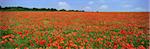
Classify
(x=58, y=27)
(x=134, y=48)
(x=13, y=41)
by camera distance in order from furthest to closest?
(x=58, y=27) < (x=13, y=41) < (x=134, y=48)

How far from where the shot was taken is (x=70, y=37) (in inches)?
443

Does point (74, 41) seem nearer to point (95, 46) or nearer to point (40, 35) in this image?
point (95, 46)

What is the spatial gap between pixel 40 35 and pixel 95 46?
2.55 metres

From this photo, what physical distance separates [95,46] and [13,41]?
2.79 metres

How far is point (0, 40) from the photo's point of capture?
10.9m

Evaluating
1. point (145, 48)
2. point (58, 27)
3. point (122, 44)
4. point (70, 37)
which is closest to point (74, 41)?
point (70, 37)

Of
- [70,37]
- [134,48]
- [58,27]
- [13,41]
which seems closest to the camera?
[134,48]

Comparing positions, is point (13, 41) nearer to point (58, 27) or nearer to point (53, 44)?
point (53, 44)

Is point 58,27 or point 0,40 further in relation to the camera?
point 58,27

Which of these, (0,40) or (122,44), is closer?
(122,44)

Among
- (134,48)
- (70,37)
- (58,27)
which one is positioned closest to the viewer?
(134,48)

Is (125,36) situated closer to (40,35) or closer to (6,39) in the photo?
(40,35)

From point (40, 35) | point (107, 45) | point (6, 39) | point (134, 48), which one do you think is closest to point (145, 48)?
point (134, 48)

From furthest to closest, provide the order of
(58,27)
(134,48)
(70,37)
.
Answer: (58,27) → (70,37) → (134,48)
